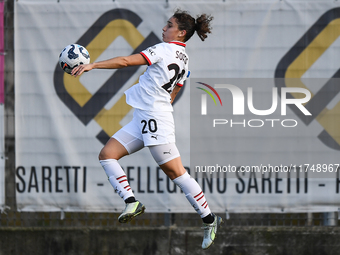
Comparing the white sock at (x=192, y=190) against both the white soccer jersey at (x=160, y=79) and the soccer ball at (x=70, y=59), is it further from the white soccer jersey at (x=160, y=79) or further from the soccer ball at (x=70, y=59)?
the soccer ball at (x=70, y=59)

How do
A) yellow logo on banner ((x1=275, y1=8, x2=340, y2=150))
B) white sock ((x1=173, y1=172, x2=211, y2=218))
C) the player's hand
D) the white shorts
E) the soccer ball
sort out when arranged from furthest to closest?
yellow logo on banner ((x1=275, y1=8, x2=340, y2=150)) < white sock ((x1=173, y1=172, x2=211, y2=218)) < the white shorts < the soccer ball < the player's hand

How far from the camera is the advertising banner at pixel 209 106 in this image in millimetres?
6109

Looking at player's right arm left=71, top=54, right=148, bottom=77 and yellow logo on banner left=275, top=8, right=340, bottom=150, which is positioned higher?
player's right arm left=71, top=54, right=148, bottom=77

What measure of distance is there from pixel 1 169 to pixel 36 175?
0.43 m

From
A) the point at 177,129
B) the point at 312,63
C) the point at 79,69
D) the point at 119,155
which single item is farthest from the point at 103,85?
the point at 312,63

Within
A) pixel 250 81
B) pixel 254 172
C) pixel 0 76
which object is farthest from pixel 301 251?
pixel 0 76

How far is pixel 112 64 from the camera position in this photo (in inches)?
159

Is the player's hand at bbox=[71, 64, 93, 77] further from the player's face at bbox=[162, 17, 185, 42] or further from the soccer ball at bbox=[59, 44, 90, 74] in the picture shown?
the player's face at bbox=[162, 17, 185, 42]

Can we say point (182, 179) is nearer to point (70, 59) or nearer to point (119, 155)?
point (119, 155)

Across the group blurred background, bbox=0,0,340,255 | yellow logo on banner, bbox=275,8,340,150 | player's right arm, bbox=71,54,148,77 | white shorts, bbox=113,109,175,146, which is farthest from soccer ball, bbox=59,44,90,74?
yellow logo on banner, bbox=275,8,340,150

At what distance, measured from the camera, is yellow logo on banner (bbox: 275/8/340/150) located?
20.0 feet

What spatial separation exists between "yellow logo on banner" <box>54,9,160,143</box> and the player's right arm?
6.58 feet

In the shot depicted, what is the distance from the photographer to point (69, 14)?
20.2 ft

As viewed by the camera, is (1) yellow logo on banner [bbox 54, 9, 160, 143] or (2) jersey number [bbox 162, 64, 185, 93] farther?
(1) yellow logo on banner [bbox 54, 9, 160, 143]
